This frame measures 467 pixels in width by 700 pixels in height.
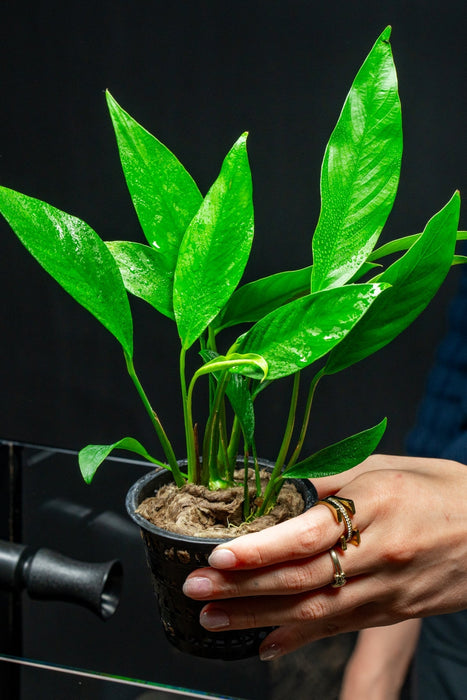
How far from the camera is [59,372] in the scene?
836mm

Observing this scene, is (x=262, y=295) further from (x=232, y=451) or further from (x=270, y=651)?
(x=270, y=651)

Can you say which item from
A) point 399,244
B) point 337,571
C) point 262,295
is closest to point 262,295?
point 262,295

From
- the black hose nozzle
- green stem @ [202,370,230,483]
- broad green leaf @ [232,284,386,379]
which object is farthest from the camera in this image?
the black hose nozzle

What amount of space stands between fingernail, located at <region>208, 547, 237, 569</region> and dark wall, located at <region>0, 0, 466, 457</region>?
395 mm

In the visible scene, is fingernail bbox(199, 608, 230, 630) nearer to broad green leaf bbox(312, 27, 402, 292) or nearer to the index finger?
the index finger

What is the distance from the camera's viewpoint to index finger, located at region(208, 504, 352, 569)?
38cm

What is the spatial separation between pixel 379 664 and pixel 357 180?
437mm

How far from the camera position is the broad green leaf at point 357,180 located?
0.40 meters

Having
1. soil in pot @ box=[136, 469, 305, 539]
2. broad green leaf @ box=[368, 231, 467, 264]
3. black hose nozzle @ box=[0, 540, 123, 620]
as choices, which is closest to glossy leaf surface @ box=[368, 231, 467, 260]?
broad green leaf @ box=[368, 231, 467, 264]

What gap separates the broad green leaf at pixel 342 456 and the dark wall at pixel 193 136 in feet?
1.08

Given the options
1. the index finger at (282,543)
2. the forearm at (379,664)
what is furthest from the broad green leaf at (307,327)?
the forearm at (379,664)

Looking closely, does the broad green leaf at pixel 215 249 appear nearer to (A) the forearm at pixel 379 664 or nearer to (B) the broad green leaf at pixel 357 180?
(B) the broad green leaf at pixel 357 180

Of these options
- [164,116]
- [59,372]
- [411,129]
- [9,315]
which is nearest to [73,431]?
[59,372]

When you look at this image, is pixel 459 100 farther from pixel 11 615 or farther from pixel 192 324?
pixel 11 615
